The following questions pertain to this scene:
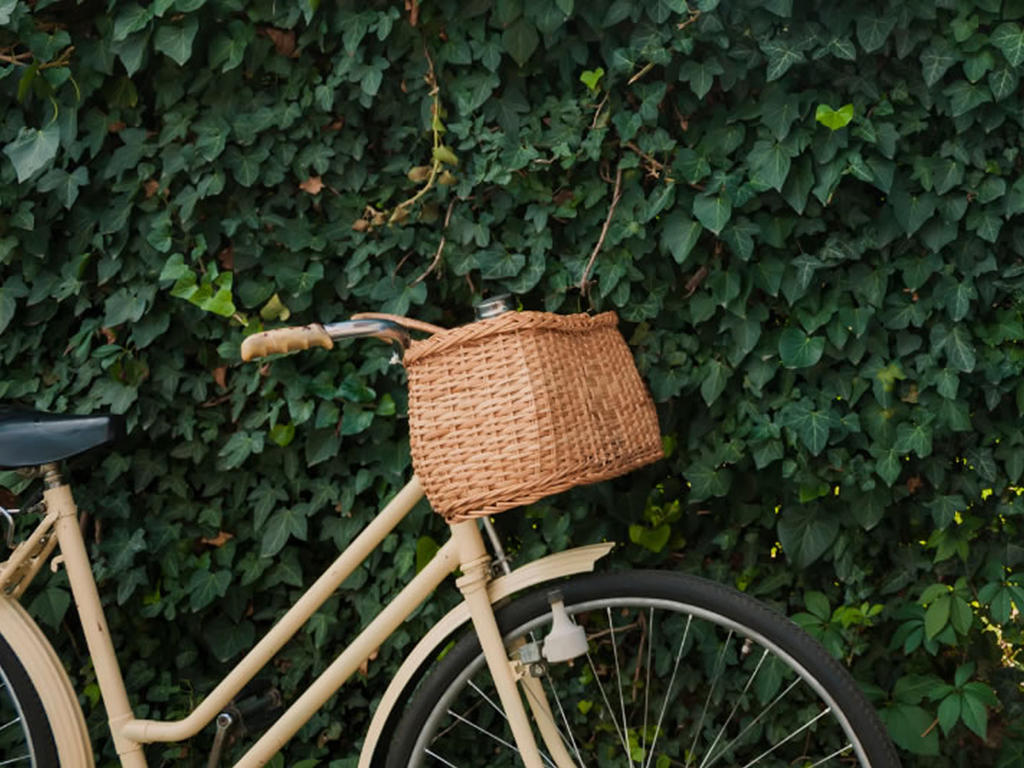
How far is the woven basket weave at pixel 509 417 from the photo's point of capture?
1995mm

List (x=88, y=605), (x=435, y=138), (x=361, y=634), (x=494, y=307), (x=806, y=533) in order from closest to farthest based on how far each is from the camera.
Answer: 1. (x=494, y=307)
2. (x=361, y=634)
3. (x=88, y=605)
4. (x=435, y=138)
5. (x=806, y=533)

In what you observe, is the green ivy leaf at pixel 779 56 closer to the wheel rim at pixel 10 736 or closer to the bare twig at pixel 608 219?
the bare twig at pixel 608 219

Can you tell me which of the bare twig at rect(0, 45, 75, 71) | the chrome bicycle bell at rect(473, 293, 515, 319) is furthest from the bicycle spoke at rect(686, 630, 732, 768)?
the bare twig at rect(0, 45, 75, 71)

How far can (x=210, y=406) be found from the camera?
2914 millimetres

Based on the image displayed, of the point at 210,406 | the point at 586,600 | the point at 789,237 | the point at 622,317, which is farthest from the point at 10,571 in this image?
the point at 789,237

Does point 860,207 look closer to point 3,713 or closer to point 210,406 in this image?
point 210,406

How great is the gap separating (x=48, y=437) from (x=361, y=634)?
760 millimetres

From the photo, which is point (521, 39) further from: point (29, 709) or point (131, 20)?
point (29, 709)

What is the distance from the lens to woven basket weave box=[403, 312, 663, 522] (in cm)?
200

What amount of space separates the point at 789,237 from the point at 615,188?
1.31 feet

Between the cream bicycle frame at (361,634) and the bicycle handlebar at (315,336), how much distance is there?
0.31 meters

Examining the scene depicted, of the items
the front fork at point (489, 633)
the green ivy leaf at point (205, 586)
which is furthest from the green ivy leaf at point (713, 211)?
the green ivy leaf at point (205, 586)

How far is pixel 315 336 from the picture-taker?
6.88 ft

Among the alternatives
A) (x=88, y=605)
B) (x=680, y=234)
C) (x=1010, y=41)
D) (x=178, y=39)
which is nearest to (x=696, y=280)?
(x=680, y=234)
